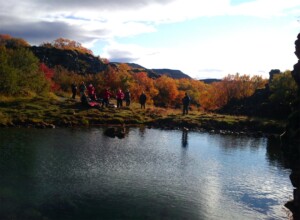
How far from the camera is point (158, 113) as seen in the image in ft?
254

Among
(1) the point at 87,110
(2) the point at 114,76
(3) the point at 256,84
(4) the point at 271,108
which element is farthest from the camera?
(3) the point at 256,84

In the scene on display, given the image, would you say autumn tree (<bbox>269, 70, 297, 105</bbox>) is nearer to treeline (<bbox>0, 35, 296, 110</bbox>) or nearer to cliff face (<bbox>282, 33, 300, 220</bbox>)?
treeline (<bbox>0, 35, 296, 110</bbox>)

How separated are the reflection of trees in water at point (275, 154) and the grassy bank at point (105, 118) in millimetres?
10086

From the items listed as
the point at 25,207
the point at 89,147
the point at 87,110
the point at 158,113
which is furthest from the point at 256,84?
the point at 25,207

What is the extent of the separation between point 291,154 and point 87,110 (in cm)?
4843

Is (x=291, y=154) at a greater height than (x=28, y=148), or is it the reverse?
(x=291, y=154)

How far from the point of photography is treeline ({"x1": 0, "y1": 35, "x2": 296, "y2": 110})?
75.9 metres

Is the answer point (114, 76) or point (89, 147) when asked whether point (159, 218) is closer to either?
point (89, 147)

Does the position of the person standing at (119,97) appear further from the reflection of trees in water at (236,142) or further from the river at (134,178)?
the reflection of trees in water at (236,142)

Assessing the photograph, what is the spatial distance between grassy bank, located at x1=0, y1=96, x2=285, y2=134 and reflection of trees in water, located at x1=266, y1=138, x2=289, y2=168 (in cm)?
1009

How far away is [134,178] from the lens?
34281mm

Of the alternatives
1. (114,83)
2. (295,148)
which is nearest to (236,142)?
(295,148)

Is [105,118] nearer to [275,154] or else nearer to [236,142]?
[236,142]

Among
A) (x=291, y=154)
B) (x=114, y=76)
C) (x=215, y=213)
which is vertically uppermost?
(x=114, y=76)
